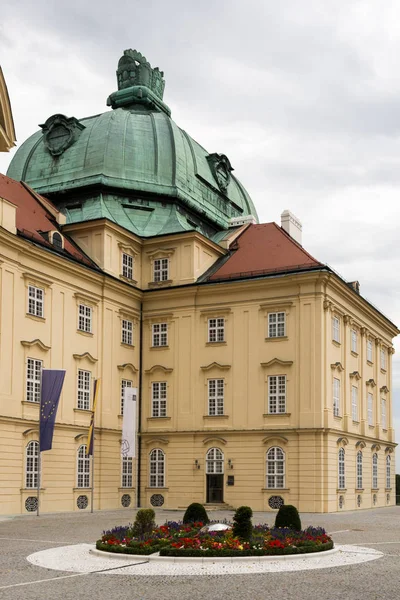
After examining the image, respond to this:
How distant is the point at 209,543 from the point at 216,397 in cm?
2443

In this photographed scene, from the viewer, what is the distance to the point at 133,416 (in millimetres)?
38625

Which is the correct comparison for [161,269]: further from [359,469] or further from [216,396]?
[359,469]

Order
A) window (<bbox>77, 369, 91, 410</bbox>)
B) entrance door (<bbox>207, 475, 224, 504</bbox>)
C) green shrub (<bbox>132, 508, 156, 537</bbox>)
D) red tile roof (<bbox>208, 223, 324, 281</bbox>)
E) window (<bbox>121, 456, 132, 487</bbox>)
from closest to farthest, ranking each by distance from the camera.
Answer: green shrub (<bbox>132, 508, 156, 537</bbox>) < window (<bbox>77, 369, 91, 410</bbox>) < entrance door (<bbox>207, 475, 224, 504</bbox>) < window (<bbox>121, 456, 132, 487</bbox>) < red tile roof (<bbox>208, 223, 324, 281</bbox>)

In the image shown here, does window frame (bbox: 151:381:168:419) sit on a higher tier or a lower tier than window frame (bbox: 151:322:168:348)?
lower

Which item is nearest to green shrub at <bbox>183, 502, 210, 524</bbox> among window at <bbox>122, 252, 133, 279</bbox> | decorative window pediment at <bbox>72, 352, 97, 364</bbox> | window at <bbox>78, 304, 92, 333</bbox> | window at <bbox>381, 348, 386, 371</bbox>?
decorative window pediment at <bbox>72, 352, 97, 364</bbox>

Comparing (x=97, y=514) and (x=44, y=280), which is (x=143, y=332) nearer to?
(x=44, y=280)

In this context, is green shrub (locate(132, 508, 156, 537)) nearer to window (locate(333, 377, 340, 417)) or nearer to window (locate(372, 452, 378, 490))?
window (locate(333, 377, 340, 417))

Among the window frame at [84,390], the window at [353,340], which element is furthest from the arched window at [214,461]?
the window at [353,340]

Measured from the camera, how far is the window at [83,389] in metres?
39.3

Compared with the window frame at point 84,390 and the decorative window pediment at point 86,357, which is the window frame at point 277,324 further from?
the window frame at point 84,390

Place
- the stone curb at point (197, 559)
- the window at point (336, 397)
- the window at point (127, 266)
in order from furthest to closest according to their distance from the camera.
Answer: the window at point (127, 266)
the window at point (336, 397)
the stone curb at point (197, 559)

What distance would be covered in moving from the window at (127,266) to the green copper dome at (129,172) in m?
1.99

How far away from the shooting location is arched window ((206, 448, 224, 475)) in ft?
135

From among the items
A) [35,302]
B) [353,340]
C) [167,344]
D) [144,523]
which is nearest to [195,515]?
[144,523]
